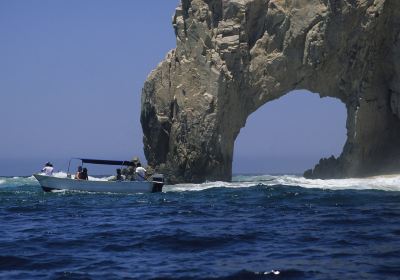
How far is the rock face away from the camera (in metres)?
43.7

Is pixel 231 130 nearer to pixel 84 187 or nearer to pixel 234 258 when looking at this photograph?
pixel 84 187

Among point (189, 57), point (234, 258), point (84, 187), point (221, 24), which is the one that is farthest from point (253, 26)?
point (234, 258)

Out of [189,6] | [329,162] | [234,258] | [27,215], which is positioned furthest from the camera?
[329,162]

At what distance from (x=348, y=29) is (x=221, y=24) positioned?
903 cm

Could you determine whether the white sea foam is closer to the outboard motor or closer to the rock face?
the outboard motor

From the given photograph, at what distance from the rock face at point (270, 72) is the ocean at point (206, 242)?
21864 mm

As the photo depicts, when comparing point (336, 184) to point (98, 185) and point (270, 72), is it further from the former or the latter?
point (98, 185)

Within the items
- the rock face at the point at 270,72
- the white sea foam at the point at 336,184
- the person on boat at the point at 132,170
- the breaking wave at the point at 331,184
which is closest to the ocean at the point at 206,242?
the white sea foam at the point at 336,184

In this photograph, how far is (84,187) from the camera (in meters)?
36.2

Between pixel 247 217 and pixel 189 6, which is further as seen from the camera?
pixel 189 6

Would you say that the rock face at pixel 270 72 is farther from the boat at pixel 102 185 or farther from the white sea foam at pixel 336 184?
the boat at pixel 102 185

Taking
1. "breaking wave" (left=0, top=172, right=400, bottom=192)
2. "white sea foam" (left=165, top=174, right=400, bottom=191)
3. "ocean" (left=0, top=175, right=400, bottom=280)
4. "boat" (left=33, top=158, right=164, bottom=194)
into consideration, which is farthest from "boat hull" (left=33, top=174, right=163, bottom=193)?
"ocean" (left=0, top=175, right=400, bottom=280)

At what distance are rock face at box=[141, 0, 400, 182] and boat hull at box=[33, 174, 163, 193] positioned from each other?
31.1ft

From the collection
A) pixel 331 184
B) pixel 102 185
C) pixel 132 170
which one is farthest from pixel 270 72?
pixel 102 185
